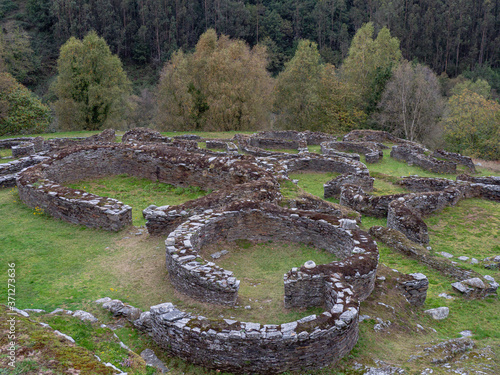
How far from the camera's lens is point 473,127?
35.4m

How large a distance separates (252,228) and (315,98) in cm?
3269

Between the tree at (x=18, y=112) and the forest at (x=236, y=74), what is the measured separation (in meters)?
0.09

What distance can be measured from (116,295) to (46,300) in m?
1.38

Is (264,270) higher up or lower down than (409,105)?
lower down

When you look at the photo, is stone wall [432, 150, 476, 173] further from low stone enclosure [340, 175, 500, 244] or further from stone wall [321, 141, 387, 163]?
low stone enclosure [340, 175, 500, 244]

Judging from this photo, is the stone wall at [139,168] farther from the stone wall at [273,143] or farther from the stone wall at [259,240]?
the stone wall at [273,143]

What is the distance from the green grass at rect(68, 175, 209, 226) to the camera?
14203mm

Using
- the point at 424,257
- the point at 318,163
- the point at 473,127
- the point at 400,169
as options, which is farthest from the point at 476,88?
the point at 424,257

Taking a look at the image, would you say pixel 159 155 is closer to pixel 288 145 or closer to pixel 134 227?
pixel 134 227

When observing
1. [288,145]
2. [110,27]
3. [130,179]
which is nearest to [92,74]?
[288,145]

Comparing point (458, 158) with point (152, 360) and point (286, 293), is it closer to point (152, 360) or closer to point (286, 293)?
point (286, 293)

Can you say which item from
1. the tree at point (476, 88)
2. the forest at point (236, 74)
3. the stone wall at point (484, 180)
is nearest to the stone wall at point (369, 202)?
the stone wall at point (484, 180)

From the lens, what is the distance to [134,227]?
11.8 meters

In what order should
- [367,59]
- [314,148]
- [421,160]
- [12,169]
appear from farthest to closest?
[367,59] < [314,148] < [421,160] < [12,169]
